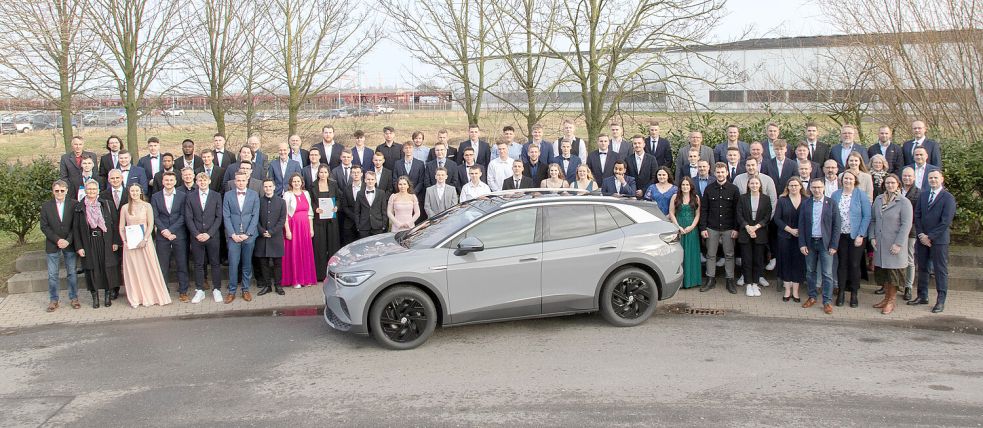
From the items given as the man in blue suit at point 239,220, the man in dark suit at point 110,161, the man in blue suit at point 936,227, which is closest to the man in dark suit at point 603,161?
the man in blue suit at point 936,227

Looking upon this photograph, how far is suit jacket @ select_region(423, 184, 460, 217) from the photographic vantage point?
11.8 meters

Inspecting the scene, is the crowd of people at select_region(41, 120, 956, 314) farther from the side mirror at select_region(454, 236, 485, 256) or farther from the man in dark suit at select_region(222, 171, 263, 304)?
the side mirror at select_region(454, 236, 485, 256)

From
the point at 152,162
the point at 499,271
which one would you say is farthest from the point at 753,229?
the point at 152,162

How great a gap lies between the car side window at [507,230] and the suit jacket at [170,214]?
4.55 meters

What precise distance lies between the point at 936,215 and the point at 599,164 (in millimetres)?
4808

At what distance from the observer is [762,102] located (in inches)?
724

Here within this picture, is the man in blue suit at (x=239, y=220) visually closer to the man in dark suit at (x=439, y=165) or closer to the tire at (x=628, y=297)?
the man in dark suit at (x=439, y=165)

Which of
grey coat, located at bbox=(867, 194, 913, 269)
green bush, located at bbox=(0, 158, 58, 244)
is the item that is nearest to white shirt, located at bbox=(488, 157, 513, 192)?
grey coat, located at bbox=(867, 194, 913, 269)

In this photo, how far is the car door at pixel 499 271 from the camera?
860cm

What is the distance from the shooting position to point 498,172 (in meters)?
12.5

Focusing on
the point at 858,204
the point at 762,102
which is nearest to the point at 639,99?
the point at 762,102

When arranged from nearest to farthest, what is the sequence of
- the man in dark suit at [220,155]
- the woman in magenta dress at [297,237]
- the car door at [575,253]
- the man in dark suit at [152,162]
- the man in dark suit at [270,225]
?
the car door at [575,253] → the man in dark suit at [270,225] → the woman in magenta dress at [297,237] → the man in dark suit at [152,162] → the man in dark suit at [220,155]

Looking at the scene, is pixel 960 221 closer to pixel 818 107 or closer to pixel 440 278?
pixel 818 107

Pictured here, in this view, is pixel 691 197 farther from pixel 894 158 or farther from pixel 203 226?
pixel 203 226
